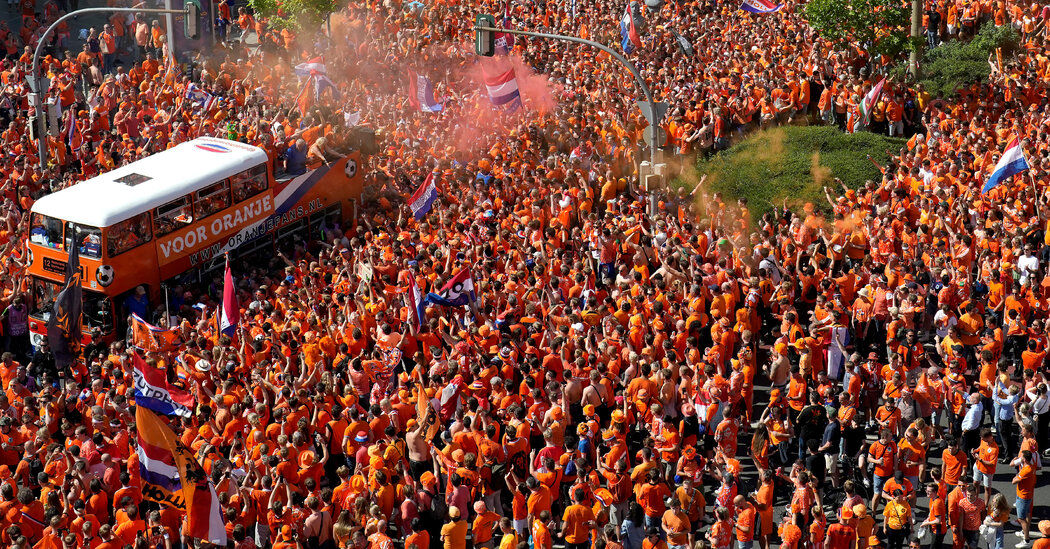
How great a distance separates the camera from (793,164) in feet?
79.6

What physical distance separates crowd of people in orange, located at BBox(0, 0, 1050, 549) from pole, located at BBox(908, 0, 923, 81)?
994mm

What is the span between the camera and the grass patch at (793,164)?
23.7m

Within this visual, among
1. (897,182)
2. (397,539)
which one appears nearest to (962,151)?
(897,182)

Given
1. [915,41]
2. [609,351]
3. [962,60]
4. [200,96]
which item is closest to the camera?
[609,351]

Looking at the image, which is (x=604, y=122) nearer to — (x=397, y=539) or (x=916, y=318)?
(x=916, y=318)

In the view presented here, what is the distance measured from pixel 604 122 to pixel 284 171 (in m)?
5.93

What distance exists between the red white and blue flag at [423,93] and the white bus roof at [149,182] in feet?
15.0

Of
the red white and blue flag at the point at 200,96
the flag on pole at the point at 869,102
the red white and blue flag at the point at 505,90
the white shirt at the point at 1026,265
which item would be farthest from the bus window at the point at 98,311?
the flag on pole at the point at 869,102

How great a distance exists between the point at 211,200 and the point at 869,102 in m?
11.6

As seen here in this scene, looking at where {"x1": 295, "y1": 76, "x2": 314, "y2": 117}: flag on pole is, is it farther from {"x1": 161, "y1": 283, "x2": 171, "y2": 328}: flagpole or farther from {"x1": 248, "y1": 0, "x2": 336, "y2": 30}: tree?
{"x1": 161, "y1": 283, "x2": 171, "y2": 328}: flagpole

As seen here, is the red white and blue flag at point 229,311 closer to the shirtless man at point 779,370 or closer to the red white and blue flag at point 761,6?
the shirtless man at point 779,370

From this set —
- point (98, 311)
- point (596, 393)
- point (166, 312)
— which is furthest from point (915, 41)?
point (98, 311)

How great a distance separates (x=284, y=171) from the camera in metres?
24.4

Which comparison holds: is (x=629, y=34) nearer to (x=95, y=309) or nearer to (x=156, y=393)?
(x=95, y=309)
